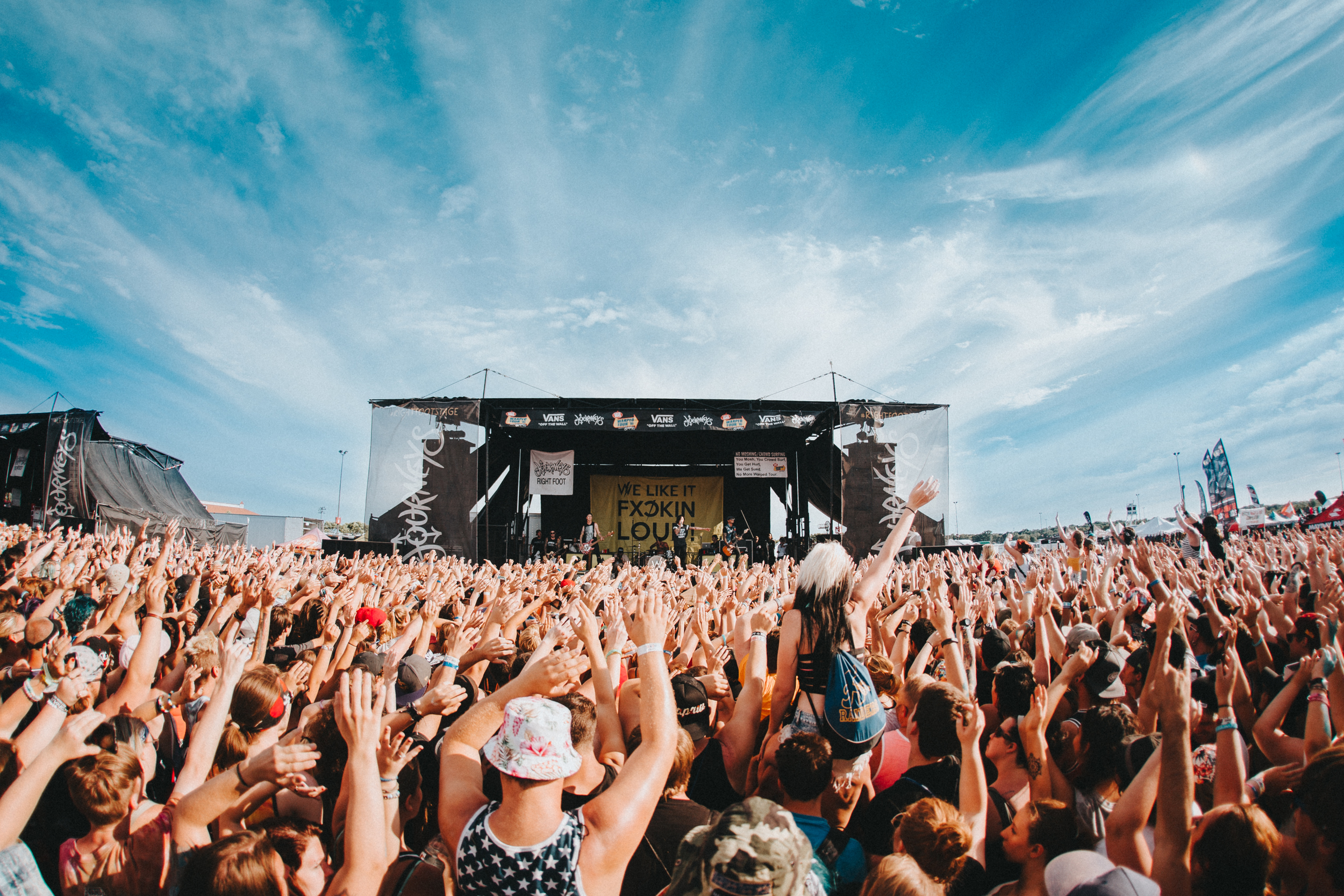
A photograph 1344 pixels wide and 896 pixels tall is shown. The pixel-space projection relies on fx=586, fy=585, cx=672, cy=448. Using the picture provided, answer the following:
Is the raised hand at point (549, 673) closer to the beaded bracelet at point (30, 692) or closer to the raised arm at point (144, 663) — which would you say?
the beaded bracelet at point (30, 692)

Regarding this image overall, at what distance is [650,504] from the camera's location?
18688 mm

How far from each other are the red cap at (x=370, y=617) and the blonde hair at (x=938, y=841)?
3.25 metres

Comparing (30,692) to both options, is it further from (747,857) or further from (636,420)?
(636,420)

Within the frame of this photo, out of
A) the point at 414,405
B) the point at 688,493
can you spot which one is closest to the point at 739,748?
the point at 414,405

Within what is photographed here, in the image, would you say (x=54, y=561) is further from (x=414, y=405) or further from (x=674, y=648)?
(x=674, y=648)

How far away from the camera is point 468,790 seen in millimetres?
1498

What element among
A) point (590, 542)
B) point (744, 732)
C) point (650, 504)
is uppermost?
point (650, 504)

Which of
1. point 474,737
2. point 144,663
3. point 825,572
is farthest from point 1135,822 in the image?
point 144,663

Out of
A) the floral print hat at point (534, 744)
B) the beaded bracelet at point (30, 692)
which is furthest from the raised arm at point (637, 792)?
the beaded bracelet at point (30, 692)

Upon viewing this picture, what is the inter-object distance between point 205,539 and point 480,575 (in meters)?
15.7

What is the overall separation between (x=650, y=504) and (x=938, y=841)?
1739cm

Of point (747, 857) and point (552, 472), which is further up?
point (552, 472)

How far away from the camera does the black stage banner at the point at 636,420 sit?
12.8m

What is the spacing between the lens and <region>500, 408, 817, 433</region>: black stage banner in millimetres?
12789
